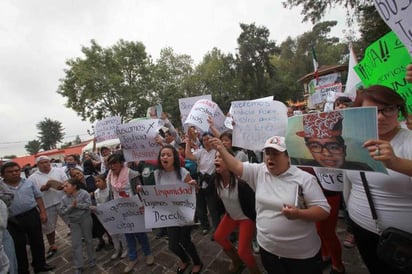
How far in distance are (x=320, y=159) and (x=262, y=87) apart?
3511cm

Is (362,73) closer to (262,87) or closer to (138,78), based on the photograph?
(138,78)

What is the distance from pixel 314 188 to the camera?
182cm

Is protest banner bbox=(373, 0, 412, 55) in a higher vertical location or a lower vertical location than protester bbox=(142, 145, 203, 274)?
higher

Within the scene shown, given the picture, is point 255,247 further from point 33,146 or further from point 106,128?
point 33,146

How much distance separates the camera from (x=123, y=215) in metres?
3.66

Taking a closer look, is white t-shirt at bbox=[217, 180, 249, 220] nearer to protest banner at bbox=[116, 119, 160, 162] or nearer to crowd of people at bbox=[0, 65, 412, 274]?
crowd of people at bbox=[0, 65, 412, 274]

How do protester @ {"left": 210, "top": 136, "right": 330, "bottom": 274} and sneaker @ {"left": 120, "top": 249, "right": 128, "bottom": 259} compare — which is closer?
protester @ {"left": 210, "top": 136, "right": 330, "bottom": 274}

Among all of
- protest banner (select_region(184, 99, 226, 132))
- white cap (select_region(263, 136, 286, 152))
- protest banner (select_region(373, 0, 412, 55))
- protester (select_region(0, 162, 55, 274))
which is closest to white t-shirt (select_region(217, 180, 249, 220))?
protest banner (select_region(184, 99, 226, 132))

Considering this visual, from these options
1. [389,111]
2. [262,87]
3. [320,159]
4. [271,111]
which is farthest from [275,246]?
[262,87]

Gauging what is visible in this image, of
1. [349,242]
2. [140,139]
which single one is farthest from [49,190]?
[349,242]

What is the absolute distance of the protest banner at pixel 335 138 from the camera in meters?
1.37

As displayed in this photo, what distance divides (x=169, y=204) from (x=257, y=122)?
1657 millimetres

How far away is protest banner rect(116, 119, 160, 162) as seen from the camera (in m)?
3.72

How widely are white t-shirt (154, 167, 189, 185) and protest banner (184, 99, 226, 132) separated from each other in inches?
27.7
